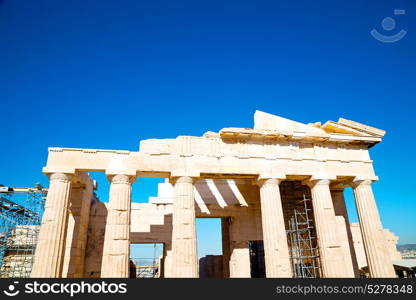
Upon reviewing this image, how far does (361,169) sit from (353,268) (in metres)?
5.74

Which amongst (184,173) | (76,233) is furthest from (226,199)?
(76,233)

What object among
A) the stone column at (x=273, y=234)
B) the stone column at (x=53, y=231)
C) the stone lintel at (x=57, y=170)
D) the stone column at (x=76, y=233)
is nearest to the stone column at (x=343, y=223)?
the stone column at (x=273, y=234)

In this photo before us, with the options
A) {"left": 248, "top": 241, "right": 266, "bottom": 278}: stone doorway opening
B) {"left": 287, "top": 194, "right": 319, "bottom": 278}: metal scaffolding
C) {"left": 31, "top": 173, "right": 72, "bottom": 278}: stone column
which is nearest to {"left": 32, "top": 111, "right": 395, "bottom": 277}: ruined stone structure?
{"left": 31, "top": 173, "right": 72, "bottom": 278}: stone column

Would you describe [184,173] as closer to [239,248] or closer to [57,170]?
[57,170]

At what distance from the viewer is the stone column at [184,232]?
11648 mm

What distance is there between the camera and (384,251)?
13773 mm

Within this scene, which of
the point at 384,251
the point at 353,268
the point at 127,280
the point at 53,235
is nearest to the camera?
the point at 127,280

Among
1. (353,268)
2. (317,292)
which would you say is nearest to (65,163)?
(317,292)

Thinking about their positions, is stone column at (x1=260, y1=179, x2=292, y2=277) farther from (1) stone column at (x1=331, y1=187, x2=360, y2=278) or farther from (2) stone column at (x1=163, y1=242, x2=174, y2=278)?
(2) stone column at (x1=163, y1=242, x2=174, y2=278)

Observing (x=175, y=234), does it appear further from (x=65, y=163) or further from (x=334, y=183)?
(x=334, y=183)

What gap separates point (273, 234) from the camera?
1305cm

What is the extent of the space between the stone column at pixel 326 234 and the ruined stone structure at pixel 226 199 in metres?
0.04

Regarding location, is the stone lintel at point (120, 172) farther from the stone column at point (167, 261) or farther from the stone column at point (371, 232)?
the stone column at point (371, 232)

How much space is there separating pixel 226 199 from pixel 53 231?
370 inches
